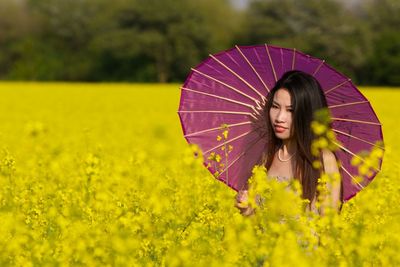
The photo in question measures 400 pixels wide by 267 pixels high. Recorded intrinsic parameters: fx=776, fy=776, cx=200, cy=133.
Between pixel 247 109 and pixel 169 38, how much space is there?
155ft

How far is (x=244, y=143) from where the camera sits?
13.9 ft

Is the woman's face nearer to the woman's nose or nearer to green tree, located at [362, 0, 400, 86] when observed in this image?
the woman's nose

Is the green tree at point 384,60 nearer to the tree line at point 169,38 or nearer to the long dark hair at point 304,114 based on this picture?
the tree line at point 169,38

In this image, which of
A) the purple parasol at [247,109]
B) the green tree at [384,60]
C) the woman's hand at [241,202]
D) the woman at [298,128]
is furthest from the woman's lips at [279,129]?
the green tree at [384,60]

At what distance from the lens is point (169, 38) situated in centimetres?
5100

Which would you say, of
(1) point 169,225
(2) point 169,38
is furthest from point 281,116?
(2) point 169,38

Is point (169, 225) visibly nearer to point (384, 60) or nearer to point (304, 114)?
point (304, 114)

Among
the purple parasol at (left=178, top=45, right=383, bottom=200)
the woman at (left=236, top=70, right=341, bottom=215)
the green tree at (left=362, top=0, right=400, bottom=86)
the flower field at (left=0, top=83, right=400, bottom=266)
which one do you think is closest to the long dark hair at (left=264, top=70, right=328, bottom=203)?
the woman at (left=236, top=70, right=341, bottom=215)

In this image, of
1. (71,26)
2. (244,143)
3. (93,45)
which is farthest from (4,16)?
(244,143)

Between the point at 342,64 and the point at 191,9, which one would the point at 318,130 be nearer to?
the point at 342,64

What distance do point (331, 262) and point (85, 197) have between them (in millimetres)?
1269

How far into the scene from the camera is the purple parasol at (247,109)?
4137mm

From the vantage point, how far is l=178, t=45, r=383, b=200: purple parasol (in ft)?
13.6

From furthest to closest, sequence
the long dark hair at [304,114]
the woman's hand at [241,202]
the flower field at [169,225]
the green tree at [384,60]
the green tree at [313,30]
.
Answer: the green tree at [313,30], the green tree at [384,60], the long dark hair at [304,114], the woman's hand at [241,202], the flower field at [169,225]
